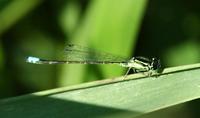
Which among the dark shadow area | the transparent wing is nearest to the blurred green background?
the transparent wing

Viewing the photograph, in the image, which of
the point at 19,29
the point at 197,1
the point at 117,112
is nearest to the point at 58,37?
the point at 19,29

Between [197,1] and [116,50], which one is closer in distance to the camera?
[116,50]

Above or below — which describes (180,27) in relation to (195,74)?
above

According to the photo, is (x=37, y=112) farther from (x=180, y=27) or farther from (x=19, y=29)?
(x=180, y=27)

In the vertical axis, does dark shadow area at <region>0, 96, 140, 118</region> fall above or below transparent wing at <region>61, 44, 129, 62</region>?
below

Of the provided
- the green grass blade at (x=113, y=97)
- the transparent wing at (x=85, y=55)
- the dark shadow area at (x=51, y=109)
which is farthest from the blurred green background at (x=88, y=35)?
the dark shadow area at (x=51, y=109)

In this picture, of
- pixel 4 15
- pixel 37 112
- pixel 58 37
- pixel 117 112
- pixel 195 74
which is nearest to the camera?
pixel 37 112

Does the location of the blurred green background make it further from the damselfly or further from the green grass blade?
the green grass blade

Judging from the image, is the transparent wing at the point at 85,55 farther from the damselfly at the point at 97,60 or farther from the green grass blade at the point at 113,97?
the green grass blade at the point at 113,97
